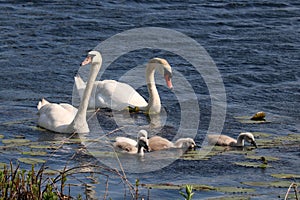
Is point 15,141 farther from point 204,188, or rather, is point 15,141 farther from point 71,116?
point 204,188

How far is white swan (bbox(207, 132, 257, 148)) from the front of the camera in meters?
11.2

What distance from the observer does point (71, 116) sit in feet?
41.5

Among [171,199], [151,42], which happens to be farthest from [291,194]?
[151,42]

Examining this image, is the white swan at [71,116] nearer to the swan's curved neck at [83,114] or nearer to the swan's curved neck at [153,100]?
the swan's curved neck at [83,114]

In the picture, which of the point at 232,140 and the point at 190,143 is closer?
the point at 190,143

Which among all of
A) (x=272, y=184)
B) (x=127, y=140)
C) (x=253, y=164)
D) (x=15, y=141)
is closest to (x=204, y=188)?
(x=272, y=184)

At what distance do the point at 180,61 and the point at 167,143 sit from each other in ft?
17.3

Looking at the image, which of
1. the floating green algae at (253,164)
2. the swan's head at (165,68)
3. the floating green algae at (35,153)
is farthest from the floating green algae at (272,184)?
the swan's head at (165,68)

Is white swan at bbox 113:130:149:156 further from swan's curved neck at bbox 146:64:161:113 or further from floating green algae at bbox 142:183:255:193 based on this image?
swan's curved neck at bbox 146:64:161:113

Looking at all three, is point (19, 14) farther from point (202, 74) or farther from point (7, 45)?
point (202, 74)

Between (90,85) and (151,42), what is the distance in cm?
541

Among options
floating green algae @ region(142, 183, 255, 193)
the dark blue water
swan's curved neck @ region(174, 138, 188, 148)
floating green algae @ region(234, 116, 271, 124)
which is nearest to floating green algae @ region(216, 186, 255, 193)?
floating green algae @ region(142, 183, 255, 193)

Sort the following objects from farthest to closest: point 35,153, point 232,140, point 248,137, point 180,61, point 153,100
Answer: point 180,61 < point 153,100 < point 232,140 < point 248,137 < point 35,153

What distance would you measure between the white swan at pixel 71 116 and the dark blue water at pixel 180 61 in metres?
0.18
